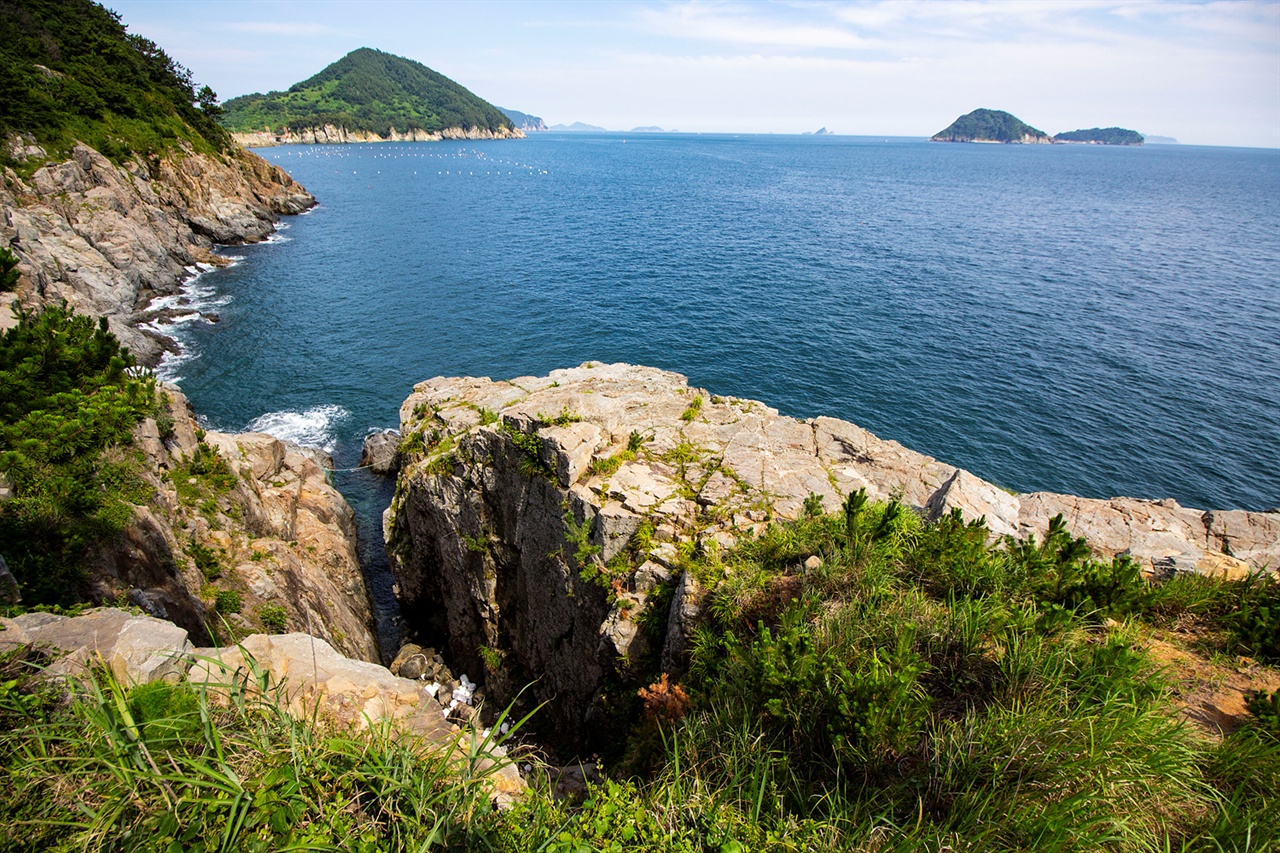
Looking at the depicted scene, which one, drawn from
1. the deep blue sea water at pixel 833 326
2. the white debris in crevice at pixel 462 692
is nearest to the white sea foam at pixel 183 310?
the deep blue sea water at pixel 833 326

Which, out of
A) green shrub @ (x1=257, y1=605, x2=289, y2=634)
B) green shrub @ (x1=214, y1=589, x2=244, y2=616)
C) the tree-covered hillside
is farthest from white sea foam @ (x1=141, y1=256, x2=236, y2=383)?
green shrub @ (x1=257, y1=605, x2=289, y2=634)

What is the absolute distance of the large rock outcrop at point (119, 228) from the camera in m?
44.1

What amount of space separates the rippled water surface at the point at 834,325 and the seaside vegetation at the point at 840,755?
29687mm

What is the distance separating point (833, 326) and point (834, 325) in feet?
1.02

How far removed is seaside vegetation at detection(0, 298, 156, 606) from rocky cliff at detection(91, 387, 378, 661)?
2.05 feet

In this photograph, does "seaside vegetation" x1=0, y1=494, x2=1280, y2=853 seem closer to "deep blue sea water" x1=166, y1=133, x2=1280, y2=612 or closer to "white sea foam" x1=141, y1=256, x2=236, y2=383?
"deep blue sea water" x1=166, y1=133, x2=1280, y2=612

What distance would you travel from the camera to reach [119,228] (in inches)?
2208

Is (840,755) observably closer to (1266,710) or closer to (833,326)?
(1266,710)

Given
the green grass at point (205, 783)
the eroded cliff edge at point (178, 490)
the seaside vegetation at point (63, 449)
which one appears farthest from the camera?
the eroded cliff edge at point (178, 490)

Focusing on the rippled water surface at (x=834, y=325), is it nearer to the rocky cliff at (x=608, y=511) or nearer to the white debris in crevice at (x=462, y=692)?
the rocky cliff at (x=608, y=511)

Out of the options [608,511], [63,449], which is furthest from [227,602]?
[608,511]

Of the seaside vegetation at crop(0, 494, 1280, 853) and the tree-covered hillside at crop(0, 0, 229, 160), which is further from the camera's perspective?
the tree-covered hillside at crop(0, 0, 229, 160)

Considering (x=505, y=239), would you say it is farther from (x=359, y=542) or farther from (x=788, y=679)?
(x=788, y=679)

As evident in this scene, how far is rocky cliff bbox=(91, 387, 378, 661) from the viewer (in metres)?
17.3
